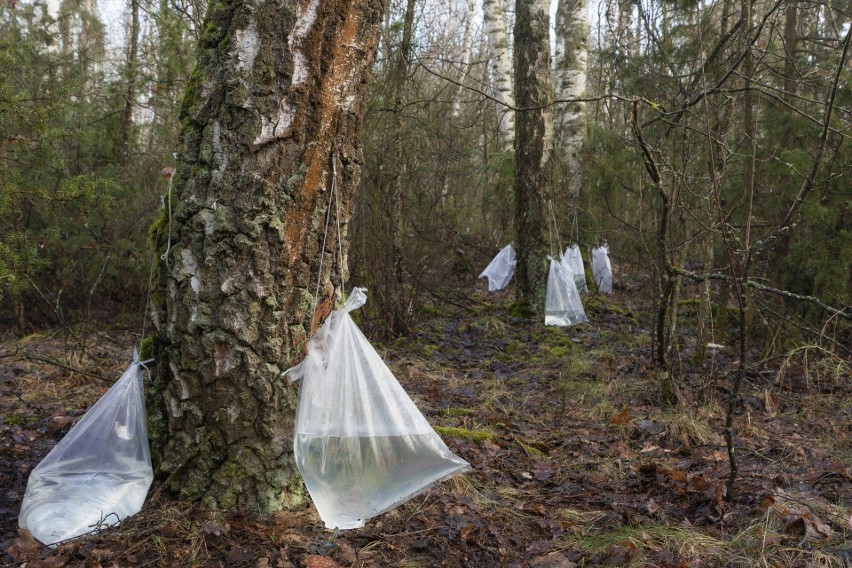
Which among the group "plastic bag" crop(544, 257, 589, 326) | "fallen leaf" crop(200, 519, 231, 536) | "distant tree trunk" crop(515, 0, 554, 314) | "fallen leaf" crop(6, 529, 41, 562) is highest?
"distant tree trunk" crop(515, 0, 554, 314)

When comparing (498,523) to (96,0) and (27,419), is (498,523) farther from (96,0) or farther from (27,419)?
(96,0)

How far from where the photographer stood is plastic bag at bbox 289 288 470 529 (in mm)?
2250

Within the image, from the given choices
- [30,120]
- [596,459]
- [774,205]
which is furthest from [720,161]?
[30,120]

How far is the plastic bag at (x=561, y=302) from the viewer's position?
6801mm

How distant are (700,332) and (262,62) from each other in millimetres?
3712

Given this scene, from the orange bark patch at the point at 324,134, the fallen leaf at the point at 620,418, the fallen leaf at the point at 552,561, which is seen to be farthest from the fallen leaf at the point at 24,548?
the fallen leaf at the point at 620,418

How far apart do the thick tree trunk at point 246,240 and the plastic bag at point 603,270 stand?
717cm

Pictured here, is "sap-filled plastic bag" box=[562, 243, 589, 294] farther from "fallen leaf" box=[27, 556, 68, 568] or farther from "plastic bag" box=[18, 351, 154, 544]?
"fallen leaf" box=[27, 556, 68, 568]

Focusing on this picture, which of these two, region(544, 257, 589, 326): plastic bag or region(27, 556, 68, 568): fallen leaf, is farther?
region(544, 257, 589, 326): plastic bag

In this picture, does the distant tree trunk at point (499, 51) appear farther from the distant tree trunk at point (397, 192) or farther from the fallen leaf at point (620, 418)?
the fallen leaf at point (620, 418)

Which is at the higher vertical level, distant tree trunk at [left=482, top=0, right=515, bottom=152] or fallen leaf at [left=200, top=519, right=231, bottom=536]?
distant tree trunk at [left=482, top=0, right=515, bottom=152]

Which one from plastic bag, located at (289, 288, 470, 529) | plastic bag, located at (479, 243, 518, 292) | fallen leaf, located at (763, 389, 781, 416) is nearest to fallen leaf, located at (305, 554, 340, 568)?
plastic bag, located at (289, 288, 470, 529)

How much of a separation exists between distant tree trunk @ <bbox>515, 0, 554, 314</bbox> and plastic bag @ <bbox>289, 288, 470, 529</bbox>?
16.5ft

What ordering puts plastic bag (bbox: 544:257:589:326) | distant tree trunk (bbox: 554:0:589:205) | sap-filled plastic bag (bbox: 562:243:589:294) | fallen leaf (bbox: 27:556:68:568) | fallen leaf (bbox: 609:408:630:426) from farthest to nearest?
distant tree trunk (bbox: 554:0:589:205)
sap-filled plastic bag (bbox: 562:243:589:294)
plastic bag (bbox: 544:257:589:326)
fallen leaf (bbox: 609:408:630:426)
fallen leaf (bbox: 27:556:68:568)
